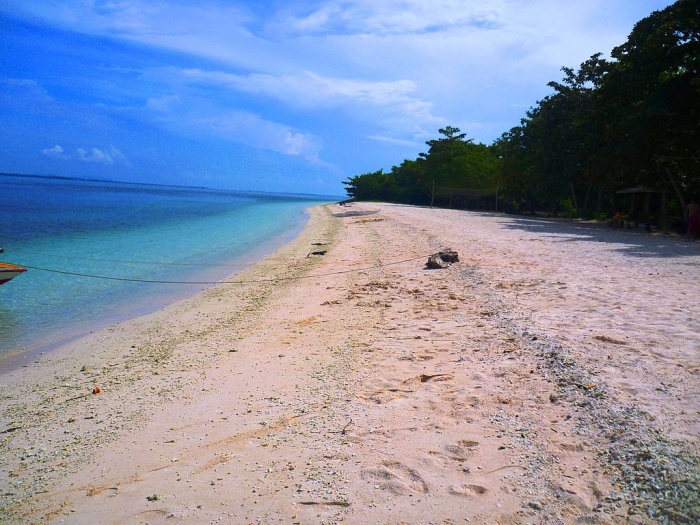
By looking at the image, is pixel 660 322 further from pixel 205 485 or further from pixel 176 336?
pixel 176 336

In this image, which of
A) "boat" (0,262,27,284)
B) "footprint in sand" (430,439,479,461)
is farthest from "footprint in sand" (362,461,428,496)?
"boat" (0,262,27,284)

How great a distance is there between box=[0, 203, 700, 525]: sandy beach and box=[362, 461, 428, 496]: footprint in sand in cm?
1

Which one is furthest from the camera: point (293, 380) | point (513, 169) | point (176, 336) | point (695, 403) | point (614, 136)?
point (513, 169)

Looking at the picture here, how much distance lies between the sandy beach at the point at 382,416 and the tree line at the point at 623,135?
14257 mm

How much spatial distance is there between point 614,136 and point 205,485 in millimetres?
22599

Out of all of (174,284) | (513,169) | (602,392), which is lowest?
(174,284)

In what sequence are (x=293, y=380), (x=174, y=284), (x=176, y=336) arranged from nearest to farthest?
(x=293, y=380) < (x=176, y=336) < (x=174, y=284)

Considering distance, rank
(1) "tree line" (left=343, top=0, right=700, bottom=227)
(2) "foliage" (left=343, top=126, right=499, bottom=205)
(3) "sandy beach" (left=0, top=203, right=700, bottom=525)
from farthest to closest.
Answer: (2) "foliage" (left=343, top=126, right=499, bottom=205), (1) "tree line" (left=343, top=0, right=700, bottom=227), (3) "sandy beach" (left=0, top=203, right=700, bottom=525)

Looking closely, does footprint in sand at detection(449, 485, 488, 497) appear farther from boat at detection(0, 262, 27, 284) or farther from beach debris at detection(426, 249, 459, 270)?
boat at detection(0, 262, 27, 284)

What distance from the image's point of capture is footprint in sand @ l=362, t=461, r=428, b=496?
3.00 metres

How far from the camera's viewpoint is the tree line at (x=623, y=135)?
61.2 ft

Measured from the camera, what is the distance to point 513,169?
124ft

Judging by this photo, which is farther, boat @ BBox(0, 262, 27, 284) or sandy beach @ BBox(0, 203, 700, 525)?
boat @ BBox(0, 262, 27, 284)

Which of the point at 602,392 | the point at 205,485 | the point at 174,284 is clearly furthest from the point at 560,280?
the point at 174,284
